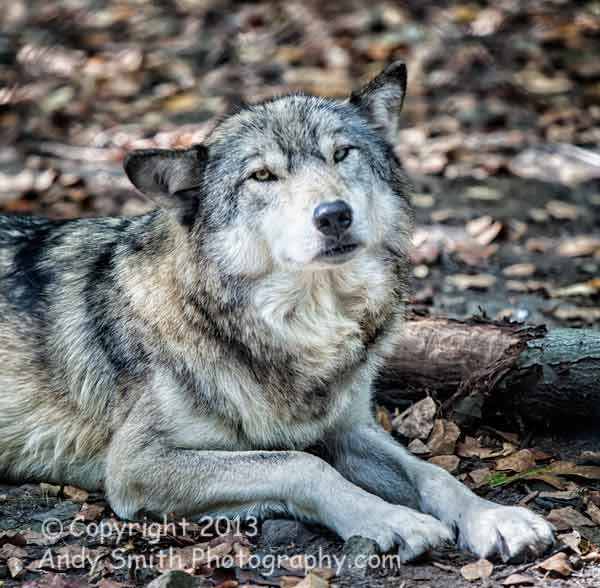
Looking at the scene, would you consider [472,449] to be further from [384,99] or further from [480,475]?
[384,99]

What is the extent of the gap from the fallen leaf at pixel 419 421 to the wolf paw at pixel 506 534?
43.6 inches

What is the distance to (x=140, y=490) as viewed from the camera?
166 inches

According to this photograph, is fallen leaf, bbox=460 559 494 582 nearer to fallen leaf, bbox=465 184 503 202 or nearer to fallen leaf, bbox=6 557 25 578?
fallen leaf, bbox=6 557 25 578

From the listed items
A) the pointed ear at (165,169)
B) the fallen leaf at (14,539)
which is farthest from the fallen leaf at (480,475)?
→ the fallen leaf at (14,539)

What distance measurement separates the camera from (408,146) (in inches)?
373

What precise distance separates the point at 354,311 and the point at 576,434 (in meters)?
1.42

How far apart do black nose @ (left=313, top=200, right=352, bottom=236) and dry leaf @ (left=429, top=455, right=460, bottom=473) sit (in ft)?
4.65

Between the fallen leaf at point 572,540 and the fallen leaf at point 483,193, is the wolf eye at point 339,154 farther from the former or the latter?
the fallen leaf at point 483,193

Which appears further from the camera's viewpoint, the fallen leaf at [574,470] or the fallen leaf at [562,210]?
the fallen leaf at [562,210]

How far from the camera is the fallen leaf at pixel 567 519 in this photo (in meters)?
4.03

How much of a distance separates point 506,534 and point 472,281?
3.60m

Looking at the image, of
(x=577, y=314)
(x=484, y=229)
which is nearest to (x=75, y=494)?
(x=577, y=314)

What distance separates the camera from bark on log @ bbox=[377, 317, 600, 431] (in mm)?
4777

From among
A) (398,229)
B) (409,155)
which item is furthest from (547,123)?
(398,229)
